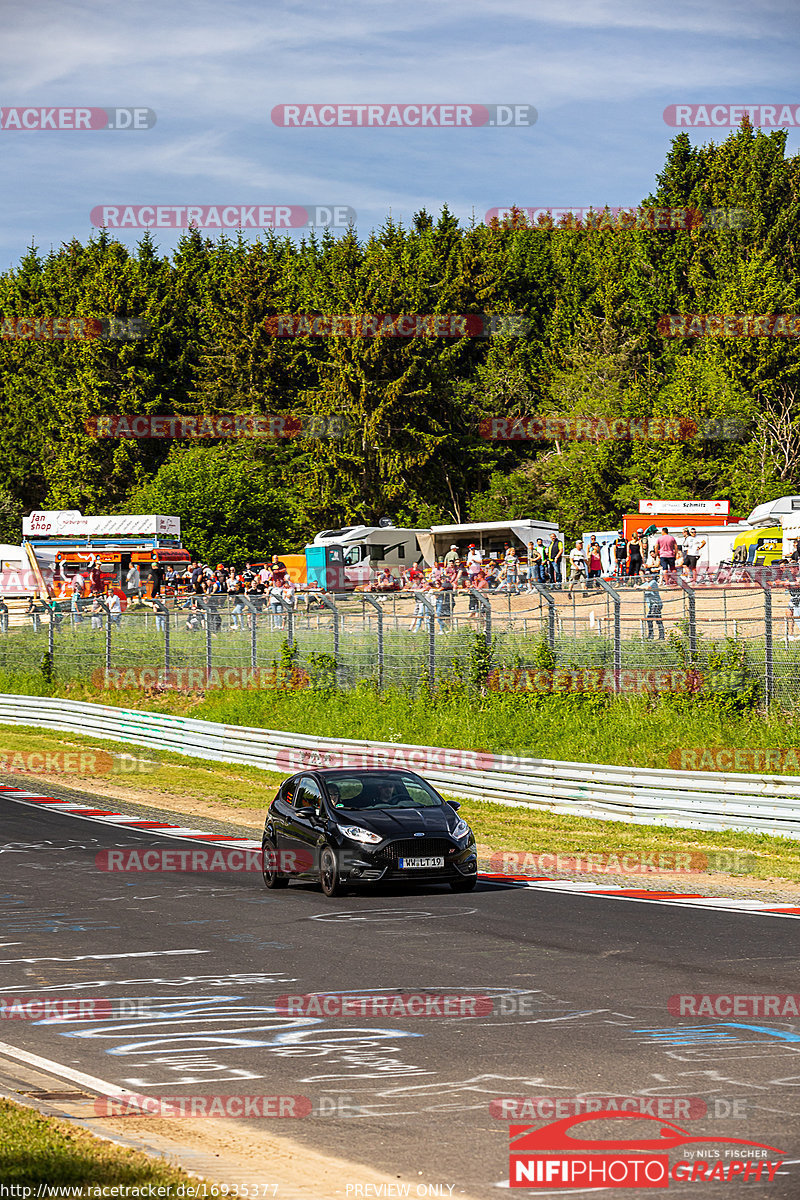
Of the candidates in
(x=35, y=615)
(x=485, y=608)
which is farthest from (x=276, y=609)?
(x=35, y=615)

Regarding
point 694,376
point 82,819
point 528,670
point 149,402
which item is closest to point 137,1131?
point 82,819

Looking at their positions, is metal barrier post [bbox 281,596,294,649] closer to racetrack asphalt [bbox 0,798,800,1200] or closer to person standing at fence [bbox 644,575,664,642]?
person standing at fence [bbox 644,575,664,642]

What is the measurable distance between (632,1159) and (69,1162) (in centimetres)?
249

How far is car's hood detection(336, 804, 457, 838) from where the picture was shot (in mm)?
15273

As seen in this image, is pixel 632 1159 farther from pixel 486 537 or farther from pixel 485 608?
pixel 486 537

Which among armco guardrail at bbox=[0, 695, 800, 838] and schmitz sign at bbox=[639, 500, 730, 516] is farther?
schmitz sign at bbox=[639, 500, 730, 516]

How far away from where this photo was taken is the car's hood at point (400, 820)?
15.3 meters

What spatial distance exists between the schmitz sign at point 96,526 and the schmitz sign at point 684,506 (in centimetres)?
1999

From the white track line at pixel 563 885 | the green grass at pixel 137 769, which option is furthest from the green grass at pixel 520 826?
the white track line at pixel 563 885

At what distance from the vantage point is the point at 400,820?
15.5 meters

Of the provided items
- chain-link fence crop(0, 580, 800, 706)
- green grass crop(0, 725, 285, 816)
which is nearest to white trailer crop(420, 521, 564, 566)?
chain-link fence crop(0, 580, 800, 706)

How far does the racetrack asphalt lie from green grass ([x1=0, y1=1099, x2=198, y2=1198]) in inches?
36.8

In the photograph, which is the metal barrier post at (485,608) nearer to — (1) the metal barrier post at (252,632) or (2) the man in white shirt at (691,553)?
(1) the metal barrier post at (252,632)

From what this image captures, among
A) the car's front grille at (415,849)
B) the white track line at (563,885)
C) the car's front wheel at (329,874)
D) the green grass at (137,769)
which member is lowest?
the green grass at (137,769)
